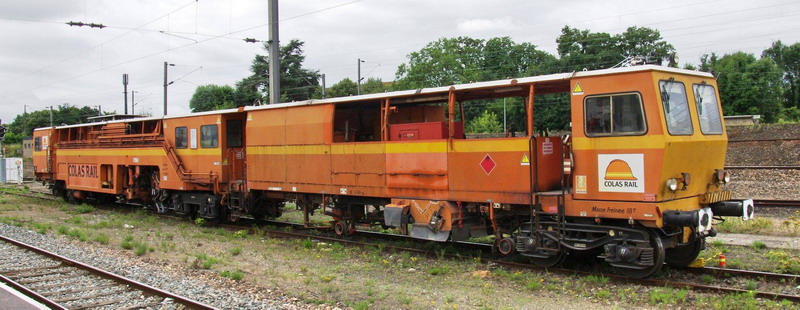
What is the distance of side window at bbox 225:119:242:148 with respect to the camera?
1616 centimetres

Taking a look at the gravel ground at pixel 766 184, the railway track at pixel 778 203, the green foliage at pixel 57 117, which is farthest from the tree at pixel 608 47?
the green foliage at pixel 57 117

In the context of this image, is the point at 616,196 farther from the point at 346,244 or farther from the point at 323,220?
the point at 323,220

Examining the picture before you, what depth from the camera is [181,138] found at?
17328 mm

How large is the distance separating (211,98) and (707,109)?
7204cm

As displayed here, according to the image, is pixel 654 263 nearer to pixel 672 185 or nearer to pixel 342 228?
pixel 672 185

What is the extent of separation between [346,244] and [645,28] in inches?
2050

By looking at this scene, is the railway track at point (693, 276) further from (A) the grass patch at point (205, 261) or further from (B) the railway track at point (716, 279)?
(A) the grass patch at point (205, 261)

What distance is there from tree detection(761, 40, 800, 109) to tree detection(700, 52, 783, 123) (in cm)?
878

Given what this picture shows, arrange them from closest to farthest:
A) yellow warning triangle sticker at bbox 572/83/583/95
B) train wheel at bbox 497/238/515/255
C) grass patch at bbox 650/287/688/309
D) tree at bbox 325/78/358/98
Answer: grass patch at bbox 650/287/688/309 < yellow warning triangle sticker at bbox 572/83/583/95 < train wheel at bbox 497/238/515/255 < tree at bbox 325/78/358/98

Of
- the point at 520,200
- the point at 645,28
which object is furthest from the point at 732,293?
the point at 645,28

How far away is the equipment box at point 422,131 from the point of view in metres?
11.0

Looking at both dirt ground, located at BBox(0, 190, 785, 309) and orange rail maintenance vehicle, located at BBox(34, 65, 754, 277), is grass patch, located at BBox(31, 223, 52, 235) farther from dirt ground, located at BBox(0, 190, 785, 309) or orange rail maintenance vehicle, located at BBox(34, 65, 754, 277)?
orange rail maintenance vehicle, located at BBox(34, 65, 754, 277)

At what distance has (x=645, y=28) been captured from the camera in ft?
184

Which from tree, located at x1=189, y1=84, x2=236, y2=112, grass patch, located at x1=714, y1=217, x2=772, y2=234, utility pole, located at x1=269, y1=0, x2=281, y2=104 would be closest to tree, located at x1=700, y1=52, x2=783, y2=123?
grass patch, located at x1=714, y1=217, x2=772, y2=234
